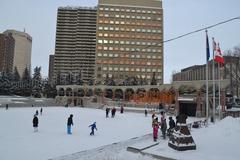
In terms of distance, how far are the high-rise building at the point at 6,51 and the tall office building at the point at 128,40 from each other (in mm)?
70063

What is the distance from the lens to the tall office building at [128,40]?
115 metres

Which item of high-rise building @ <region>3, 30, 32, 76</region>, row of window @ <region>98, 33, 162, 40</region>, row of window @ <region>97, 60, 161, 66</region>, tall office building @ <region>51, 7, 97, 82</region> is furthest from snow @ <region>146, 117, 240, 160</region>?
high-rise building @ <region>3, 30, 32, 76</region>

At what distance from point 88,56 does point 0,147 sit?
123 metres

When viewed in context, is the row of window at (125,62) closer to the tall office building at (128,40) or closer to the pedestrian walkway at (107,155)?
the tall office building at (128,40)

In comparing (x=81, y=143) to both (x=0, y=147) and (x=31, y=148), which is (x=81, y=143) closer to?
(x=31, y=148)

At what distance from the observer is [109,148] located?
12727 mm

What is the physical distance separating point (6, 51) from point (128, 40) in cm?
8371

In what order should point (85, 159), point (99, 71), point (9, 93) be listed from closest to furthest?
point (85, 159) → point (9, 93) → point (99, 71)

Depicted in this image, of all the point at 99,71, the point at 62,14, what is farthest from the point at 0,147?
the point at 62,14

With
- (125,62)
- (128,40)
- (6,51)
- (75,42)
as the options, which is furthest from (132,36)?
(6,51)

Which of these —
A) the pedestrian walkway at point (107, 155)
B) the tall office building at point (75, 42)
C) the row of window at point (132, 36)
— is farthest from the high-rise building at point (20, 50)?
the pedestrian walkway at point (107, 155)

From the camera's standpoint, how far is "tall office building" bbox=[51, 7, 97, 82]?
435 feet

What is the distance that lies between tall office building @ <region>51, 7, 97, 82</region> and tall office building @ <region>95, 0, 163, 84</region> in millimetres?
18302

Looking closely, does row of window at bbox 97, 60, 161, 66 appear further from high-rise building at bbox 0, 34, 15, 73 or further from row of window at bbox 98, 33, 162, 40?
high-rise building at bbox 0, 34, 15, 73
